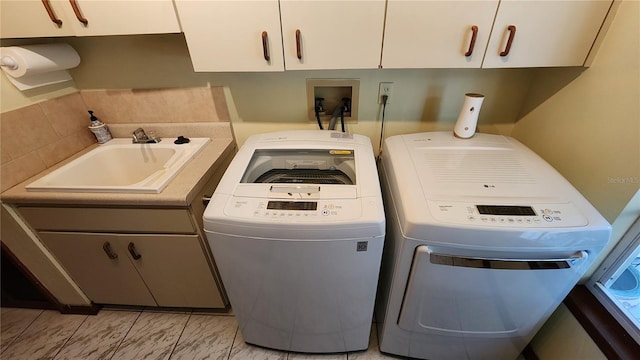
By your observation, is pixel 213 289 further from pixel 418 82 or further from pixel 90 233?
pixel 418 82

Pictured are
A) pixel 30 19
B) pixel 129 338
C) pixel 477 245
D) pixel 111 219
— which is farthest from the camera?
pixel 129 338

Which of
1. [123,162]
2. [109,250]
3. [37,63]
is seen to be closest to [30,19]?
[37,63]

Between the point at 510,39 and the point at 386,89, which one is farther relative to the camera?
the point at 386,89

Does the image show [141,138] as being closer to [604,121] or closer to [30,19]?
[30,19]

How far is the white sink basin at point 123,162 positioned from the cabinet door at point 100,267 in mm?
264

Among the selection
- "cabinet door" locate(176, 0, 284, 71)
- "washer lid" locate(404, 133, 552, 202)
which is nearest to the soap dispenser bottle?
"cabinet door" locate(176, 0, 284, 71)

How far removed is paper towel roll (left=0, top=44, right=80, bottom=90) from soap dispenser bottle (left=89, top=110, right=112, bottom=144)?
0.23 meters

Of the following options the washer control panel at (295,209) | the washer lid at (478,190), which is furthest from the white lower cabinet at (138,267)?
the washer lid at (478,190)

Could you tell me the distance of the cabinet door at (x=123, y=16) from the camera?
0.97 meters

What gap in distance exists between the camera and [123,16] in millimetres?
987

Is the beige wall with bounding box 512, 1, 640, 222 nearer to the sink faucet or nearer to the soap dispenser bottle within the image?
the sink faucet

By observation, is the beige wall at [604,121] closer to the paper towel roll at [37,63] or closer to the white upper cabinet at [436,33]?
the white upper cabinet at [436,33]

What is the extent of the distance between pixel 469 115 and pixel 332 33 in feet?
2.30

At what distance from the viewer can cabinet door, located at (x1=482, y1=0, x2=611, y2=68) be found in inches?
34.9
